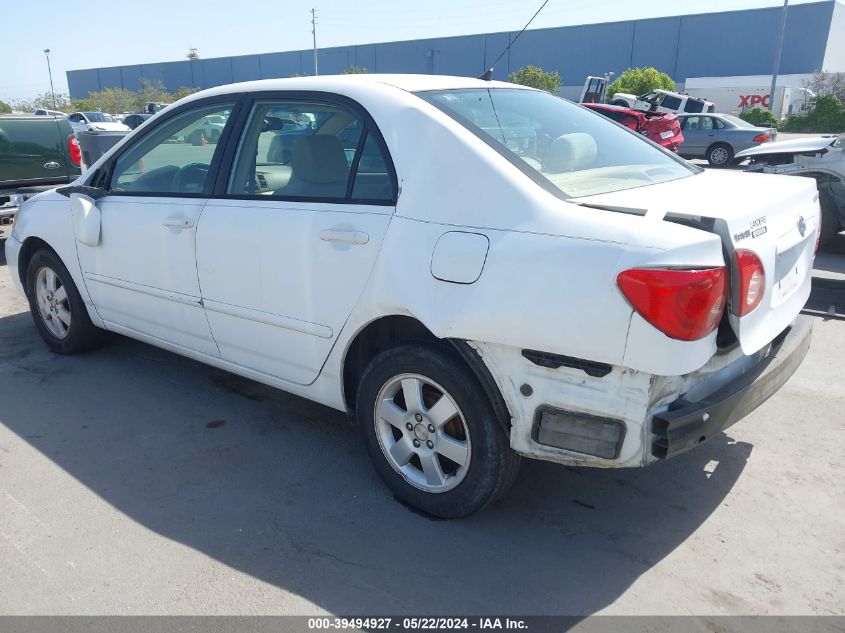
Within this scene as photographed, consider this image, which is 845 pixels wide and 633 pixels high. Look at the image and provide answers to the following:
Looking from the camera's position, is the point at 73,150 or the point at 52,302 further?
the point at 73,150

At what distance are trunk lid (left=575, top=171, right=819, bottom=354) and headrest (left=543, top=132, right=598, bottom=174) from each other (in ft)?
0.98

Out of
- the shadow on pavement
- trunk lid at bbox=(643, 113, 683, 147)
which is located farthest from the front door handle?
trunk lid at bbox=(643, 113, 683, 147)

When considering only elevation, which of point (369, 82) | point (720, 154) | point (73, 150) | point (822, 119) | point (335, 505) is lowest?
point (335, 505)

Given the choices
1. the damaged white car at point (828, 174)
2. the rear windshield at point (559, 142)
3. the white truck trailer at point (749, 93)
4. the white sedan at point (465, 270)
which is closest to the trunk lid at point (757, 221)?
the white sedan at point (465, 270)

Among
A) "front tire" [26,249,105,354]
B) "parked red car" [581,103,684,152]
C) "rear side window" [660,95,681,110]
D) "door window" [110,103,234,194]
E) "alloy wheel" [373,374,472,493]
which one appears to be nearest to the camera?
"alloy wheel" [373,374,472,493]

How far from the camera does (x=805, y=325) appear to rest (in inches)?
129

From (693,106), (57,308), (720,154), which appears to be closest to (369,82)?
(57,308)

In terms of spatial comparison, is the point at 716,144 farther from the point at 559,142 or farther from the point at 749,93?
the point at 749,93

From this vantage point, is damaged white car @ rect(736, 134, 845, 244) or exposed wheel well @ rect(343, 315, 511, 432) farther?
damaged white car @ rect(736, 134, 845, 244)

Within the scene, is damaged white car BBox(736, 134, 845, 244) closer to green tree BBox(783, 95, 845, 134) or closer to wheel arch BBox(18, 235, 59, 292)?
wheel arch BBox(18, 235, 59, 292)

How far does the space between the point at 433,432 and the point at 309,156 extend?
1442 mm

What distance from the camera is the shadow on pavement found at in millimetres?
2631

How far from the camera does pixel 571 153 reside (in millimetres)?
3186

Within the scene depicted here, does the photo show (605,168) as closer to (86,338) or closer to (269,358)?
(269,358)
